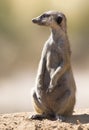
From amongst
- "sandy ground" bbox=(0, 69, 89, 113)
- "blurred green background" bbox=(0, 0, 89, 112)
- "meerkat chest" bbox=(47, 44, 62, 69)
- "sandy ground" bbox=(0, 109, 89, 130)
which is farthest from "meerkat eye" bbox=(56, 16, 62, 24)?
"blurred green background" bbox=(0, 0, 89, 112)

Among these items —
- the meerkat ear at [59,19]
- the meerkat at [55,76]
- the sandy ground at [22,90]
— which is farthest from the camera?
the sandy ground at [22,90]

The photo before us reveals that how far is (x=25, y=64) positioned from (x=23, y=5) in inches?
154

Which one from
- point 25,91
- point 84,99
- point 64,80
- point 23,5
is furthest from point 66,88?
point 23,5

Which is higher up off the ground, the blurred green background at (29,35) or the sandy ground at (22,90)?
the blurred green background at (29,35)

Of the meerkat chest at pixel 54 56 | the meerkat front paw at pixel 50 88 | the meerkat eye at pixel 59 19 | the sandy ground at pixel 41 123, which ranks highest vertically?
the meerkat eye at pixel 59 19

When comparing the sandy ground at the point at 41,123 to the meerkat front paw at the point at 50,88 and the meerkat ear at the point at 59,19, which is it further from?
the meerkat ear at the point at 59,19

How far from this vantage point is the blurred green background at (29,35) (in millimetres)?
31547


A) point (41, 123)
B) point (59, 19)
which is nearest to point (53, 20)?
point (59, 19)

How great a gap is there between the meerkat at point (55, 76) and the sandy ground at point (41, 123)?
210 mm

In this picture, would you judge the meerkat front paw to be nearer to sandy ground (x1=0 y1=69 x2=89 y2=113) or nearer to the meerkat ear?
the meerkat ear

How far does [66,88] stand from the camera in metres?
12.9

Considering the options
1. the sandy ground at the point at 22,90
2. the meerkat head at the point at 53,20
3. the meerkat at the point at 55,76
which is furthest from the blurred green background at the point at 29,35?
the meerkat head at the point at 53,20

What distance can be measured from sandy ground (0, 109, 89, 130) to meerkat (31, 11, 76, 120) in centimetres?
21

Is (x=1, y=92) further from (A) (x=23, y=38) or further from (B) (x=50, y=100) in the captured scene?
(B) (x=50, y=100)
